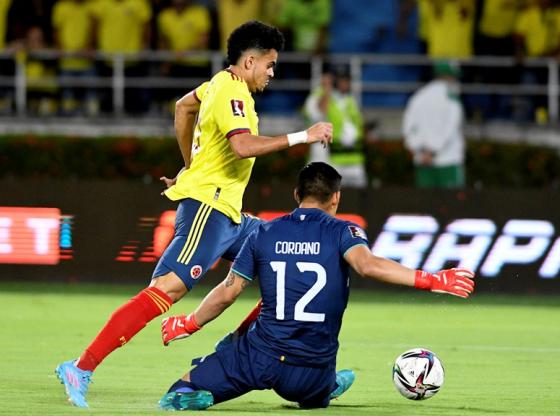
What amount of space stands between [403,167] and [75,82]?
16.3 ft

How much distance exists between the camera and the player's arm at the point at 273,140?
8977 mm

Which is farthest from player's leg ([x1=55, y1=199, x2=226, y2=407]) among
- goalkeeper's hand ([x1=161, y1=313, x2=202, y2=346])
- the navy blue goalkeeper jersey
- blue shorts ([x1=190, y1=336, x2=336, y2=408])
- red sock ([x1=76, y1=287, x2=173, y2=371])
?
the navy blue goalkeeper jersey

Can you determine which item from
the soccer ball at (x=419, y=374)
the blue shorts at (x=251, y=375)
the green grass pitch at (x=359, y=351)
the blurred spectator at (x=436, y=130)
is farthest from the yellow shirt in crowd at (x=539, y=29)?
the blue shorts at (x=251, y=375)

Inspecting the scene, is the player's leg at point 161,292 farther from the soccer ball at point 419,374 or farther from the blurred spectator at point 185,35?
the blurred spectator at point 185,35

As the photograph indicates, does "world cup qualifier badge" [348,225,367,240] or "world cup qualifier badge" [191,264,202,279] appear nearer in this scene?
"world cup qualifier badge" [348,225,367,240]

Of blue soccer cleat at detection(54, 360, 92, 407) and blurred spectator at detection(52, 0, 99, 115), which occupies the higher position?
blurred spectator at detection(52, 0, 99, 115)

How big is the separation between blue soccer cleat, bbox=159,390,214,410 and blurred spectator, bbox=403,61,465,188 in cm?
1088

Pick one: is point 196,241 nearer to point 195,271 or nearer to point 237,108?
point 195,271

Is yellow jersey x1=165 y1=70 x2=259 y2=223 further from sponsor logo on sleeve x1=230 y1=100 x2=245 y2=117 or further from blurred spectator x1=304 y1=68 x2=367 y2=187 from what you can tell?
blurred spectator x1=304 y1=68 x2=367 y2=187

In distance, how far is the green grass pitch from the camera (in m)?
9.15

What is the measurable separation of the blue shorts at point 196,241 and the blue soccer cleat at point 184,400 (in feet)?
2.96

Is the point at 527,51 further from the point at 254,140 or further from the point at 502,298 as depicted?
the point at 254,140

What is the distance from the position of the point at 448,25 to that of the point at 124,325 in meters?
14.1

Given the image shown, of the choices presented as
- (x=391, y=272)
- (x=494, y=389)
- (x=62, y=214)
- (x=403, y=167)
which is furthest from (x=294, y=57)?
(x=391, y=272)
